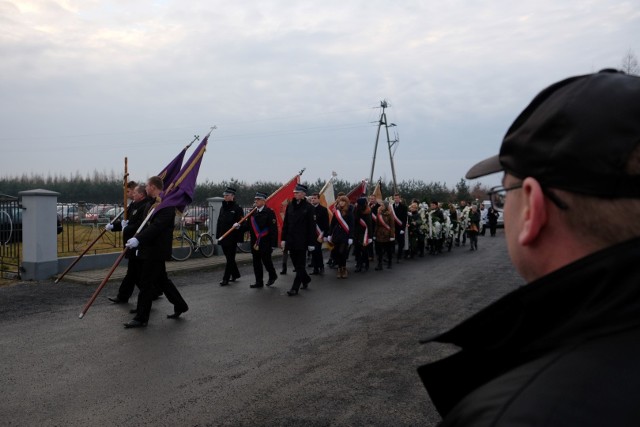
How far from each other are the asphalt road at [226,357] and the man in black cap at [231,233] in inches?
46.8

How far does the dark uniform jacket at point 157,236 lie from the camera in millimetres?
7555

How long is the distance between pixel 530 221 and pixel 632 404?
0.41 metres

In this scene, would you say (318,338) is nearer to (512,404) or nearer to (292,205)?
(292,205)

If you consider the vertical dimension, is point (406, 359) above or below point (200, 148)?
below

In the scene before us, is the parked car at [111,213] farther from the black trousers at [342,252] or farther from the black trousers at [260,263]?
the black trousers at [342,252]

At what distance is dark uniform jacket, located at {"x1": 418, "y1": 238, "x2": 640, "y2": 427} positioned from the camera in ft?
2.60

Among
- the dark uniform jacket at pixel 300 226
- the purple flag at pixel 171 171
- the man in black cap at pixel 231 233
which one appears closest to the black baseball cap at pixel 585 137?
the purple flag at pixel 171 171

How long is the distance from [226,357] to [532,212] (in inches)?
213

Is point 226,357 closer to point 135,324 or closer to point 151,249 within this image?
point 135,324

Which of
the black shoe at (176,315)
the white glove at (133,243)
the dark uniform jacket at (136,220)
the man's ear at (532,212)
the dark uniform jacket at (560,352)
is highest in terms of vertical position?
the man's ear at (532,212)

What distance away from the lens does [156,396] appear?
4.77 m

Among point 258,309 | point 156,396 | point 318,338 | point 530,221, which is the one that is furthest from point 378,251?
point 530,221

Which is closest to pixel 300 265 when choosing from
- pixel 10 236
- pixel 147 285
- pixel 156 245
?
pixel 156 245

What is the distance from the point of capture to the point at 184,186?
346 inches
